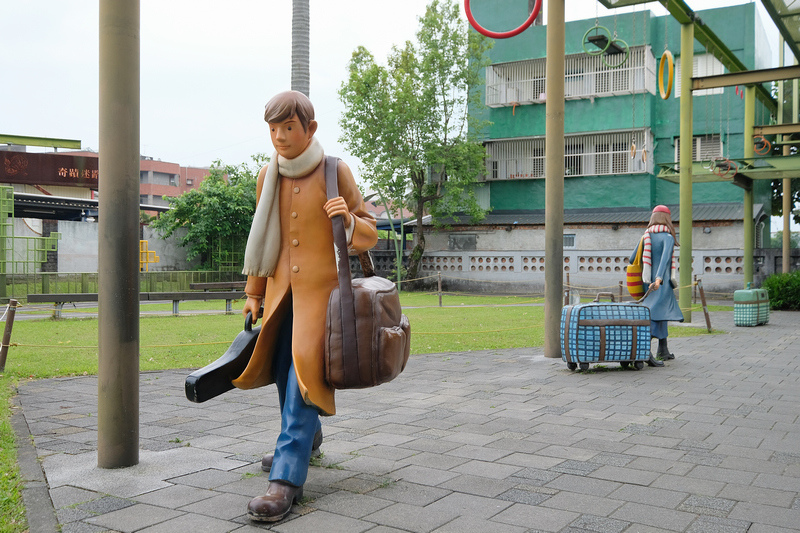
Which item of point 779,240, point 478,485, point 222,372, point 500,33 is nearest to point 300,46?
point 500,33

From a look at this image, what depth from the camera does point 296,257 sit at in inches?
153

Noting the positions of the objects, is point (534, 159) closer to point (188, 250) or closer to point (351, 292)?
point (188, 250)

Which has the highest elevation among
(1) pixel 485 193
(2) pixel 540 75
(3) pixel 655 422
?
(2) pixel 540 75

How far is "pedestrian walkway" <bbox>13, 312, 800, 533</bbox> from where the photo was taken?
3.38m

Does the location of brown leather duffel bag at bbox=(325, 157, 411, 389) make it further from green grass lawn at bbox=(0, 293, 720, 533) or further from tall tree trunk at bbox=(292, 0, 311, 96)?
tall tree trunk at bbox=(292, 0, 311, 96)

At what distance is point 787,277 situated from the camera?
64.4 feet

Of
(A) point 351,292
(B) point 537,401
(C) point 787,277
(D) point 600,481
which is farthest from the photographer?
(C) point 787,277

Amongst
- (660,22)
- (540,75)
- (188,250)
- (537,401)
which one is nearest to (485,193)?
(540,75)

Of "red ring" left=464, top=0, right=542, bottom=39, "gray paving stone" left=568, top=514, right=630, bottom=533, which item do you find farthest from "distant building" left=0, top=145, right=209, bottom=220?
"gray paving stone" left=568, top=514, right=630, bottom=533

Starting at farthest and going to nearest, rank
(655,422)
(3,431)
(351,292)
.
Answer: (655,422) < (3,431) < (351,292)

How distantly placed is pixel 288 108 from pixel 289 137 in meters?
0.15

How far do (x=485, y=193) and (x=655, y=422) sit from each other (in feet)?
88.7

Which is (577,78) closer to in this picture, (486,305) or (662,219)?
(486,305)

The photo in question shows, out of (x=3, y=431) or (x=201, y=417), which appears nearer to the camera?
(x=3, y=431)
